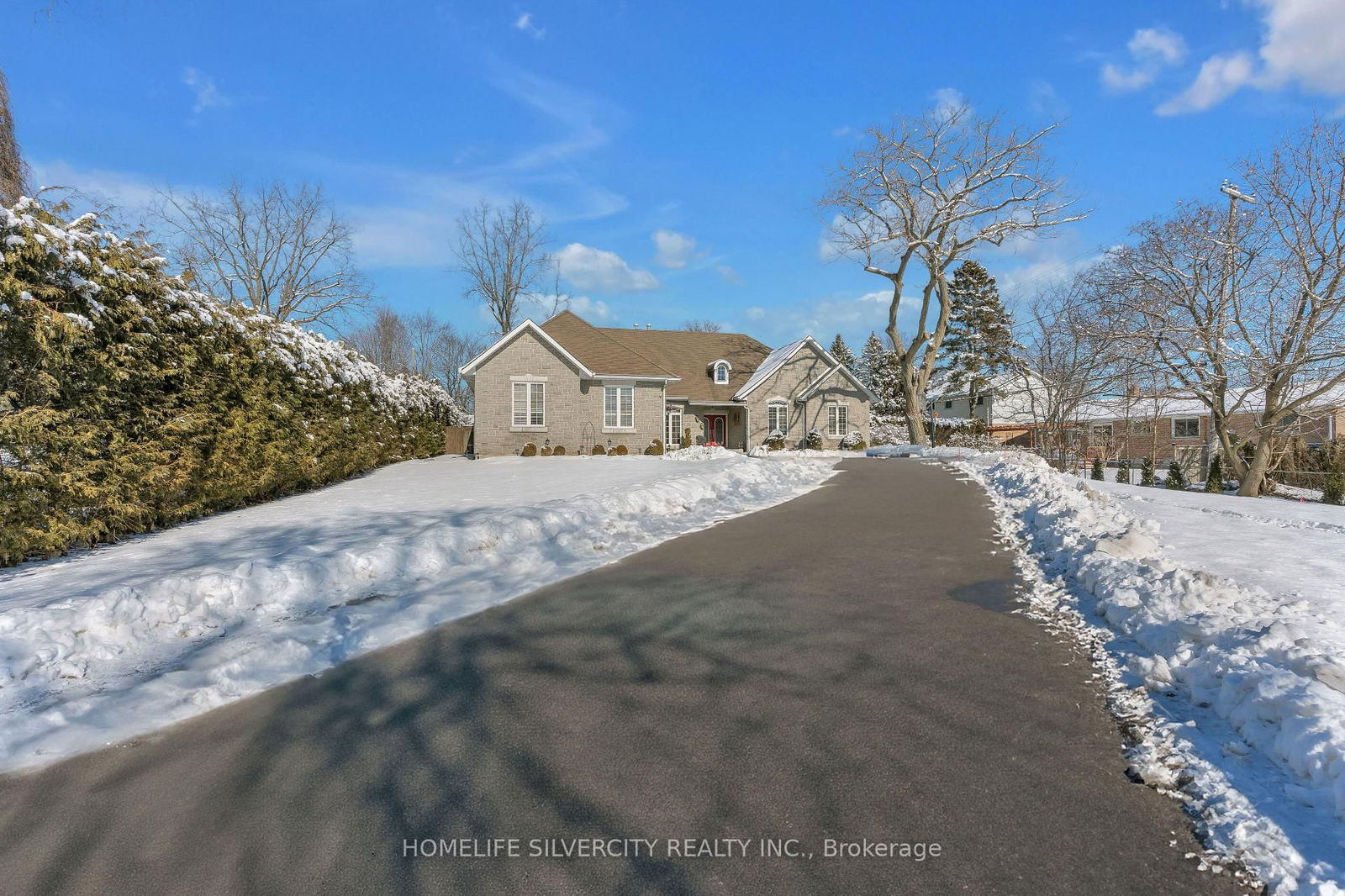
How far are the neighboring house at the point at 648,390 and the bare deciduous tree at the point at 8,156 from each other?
13.9 metres

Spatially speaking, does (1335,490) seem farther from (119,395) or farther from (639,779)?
(119,395)

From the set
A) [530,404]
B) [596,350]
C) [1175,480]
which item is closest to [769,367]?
[596,350]

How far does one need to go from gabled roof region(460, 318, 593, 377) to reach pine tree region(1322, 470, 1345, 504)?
883 inches

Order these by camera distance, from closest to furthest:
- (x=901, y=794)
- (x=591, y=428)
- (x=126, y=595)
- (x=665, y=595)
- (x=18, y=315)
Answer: (x=901, y=794) < (x=126, y=595) < (x=665, y=595) < (x=18, y=315) < (x=591, y=428)

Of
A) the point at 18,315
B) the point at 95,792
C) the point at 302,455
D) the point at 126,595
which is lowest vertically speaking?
the point at 95,792

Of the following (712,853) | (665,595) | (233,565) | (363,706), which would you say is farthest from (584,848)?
(233,565)

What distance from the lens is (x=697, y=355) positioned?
35.0 meters

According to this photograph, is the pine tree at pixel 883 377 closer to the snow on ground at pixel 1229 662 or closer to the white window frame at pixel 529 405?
the white window frame at pixel 529 405

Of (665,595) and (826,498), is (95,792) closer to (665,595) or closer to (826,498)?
(665,595)

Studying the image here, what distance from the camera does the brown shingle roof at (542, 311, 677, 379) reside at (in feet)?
88.2

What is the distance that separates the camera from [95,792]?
282 centimetres

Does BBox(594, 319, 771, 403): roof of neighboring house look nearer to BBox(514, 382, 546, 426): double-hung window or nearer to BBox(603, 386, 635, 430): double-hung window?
BBox(603, 386, 635, 430): double-hung window

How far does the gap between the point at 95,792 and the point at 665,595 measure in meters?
3.72

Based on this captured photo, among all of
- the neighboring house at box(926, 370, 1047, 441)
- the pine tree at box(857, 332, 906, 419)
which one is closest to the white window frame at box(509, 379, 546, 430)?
the neighboring house at box(926, 370, 1047, 441)
